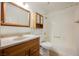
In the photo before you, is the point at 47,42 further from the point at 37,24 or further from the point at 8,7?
the point at 8,7

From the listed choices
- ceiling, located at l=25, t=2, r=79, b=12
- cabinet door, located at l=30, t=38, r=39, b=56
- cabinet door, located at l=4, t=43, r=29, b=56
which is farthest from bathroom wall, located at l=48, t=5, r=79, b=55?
cabinet door, located at l=4, t=43, r=29, b=56

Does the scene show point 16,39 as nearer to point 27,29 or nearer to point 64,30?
point 27,29

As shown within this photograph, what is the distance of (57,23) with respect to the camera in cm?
131

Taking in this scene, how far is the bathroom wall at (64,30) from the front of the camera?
1252 millimetres

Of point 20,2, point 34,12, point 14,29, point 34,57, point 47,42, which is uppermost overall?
point 20,2

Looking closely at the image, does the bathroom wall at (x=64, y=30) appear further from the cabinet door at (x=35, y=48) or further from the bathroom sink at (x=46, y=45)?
the cabinet door at (x=35, y=48)

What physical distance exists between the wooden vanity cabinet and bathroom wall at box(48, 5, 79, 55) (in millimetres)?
209

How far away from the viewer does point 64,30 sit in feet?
4.20

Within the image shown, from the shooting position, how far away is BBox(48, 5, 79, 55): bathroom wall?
4.11 feet

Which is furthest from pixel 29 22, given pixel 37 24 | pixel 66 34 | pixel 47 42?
pixel 66 34

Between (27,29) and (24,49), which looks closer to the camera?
(24,49)

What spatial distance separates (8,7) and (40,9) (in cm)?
37

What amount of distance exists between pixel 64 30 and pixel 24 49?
1.69 feet

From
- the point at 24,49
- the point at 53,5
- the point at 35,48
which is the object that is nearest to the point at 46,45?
the point at 35,48
